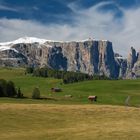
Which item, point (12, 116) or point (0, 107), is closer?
point (12, 116)

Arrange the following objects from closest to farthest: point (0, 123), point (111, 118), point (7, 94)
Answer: point (0, 123) → point (111, 118) → point (7, 94)

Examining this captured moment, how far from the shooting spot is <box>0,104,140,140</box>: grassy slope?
57656mm

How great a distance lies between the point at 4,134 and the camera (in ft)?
192

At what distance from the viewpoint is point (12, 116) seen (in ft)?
247

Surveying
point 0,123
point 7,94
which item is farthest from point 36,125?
point 7,94

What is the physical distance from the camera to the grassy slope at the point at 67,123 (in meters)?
57.7

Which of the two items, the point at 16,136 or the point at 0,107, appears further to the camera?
the point at 0,107

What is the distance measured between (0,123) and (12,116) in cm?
799

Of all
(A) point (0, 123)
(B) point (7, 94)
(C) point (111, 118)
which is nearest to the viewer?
(A) point (0, 123)

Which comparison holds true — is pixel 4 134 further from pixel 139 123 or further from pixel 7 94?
pixel 7 94

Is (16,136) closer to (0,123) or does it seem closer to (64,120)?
(0,123)

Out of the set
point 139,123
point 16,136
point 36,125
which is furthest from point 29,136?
point 139,123

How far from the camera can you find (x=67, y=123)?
72.3m

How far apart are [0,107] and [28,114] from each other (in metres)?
8.79
